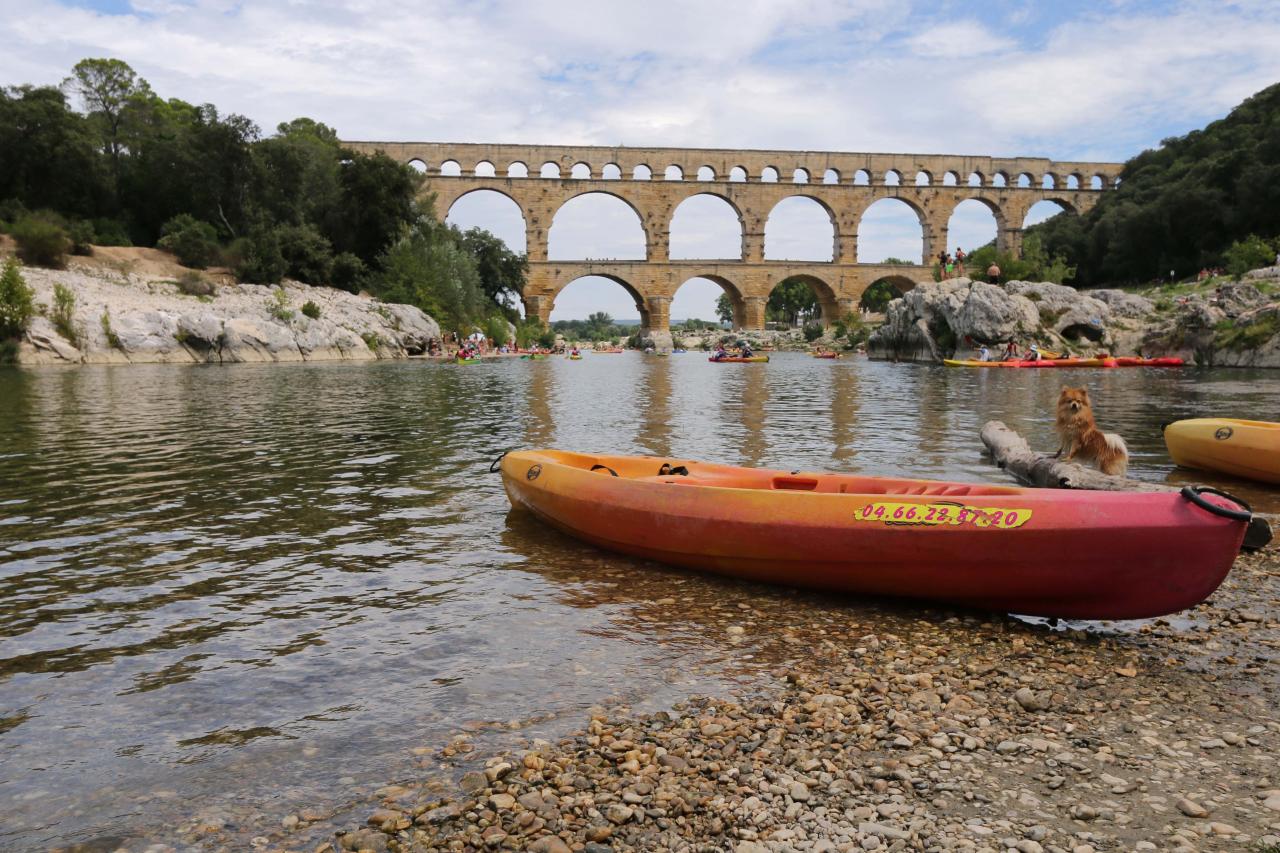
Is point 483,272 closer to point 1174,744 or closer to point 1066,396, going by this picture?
point 1066,396

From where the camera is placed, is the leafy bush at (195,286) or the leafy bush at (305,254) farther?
the leafy bush at (305,254)

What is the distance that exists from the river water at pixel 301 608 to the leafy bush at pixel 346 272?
31505 millimetres

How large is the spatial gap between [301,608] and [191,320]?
31388 millimetres

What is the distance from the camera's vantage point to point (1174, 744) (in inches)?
116

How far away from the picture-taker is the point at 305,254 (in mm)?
40281

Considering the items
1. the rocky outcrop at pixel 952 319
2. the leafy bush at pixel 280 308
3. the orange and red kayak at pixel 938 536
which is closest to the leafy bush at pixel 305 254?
the leafy bush at pixel 280 308

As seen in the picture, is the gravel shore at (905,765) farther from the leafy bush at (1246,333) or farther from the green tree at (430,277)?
the green tree at (430,277)

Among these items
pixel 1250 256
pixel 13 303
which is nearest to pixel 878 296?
pixel 1250 256

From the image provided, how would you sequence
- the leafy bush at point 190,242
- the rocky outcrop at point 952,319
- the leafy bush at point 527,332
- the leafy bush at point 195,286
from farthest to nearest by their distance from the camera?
the leafy bush at point 527,332 < the leafy bush at point 190,242 < the leafy bush at point 195,286 < the rocky outcrop at point 952,319

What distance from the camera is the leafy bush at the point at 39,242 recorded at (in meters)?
32.9

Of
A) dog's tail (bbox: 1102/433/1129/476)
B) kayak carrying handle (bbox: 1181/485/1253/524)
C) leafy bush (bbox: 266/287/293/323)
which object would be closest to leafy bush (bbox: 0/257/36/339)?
leafy bush (bbox: 266/287/293/323)

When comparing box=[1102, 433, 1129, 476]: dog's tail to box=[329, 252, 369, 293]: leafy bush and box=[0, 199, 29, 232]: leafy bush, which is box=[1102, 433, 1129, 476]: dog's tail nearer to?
box=[0, 199, 29, 232]: leafy bush

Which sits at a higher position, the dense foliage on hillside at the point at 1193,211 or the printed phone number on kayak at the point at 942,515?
the dense foliage on hillside at the point at 1193,211

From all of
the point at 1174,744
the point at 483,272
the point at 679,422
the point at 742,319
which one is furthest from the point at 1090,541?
the point at 742,319
